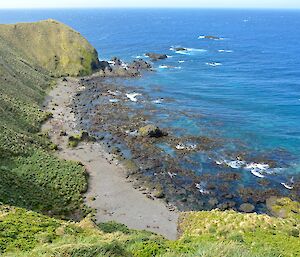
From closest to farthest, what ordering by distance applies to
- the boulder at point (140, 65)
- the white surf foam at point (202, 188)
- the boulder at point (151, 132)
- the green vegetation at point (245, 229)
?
the green vegetation at point (245, 229), the white surf foam at point (202, 188), the boulder at point (151, 132), the boulder at point (140, 65)

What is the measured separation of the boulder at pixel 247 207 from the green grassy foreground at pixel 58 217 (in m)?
2.97

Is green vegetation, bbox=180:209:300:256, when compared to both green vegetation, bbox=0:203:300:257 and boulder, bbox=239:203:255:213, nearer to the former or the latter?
green vegetation, bbox=0:203:300:257

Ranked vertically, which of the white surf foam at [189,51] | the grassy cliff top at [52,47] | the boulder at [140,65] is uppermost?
the grassy cliff top at [52,47]

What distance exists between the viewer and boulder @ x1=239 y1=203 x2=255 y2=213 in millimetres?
50719

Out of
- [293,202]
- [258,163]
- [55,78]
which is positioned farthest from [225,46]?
[293,202]

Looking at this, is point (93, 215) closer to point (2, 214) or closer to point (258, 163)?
point (2, 214)

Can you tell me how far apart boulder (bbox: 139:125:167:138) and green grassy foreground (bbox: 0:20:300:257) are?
57.0 ft

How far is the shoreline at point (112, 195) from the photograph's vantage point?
48.3 metres

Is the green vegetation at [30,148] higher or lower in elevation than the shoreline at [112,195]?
higher

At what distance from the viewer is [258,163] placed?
2469 inches

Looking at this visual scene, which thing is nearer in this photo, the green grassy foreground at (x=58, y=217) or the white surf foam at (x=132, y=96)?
the green grassy foreground at (x=58, y=217)

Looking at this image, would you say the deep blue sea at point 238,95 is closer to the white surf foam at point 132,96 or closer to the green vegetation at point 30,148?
the white surf foam at point 132,96

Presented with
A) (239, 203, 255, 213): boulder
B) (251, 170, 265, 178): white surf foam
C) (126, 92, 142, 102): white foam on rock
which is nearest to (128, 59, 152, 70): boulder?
(126, 92, 142, 102): white foam on rock

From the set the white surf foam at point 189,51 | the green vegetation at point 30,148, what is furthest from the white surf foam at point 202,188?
the white surf foam at point 189,51
